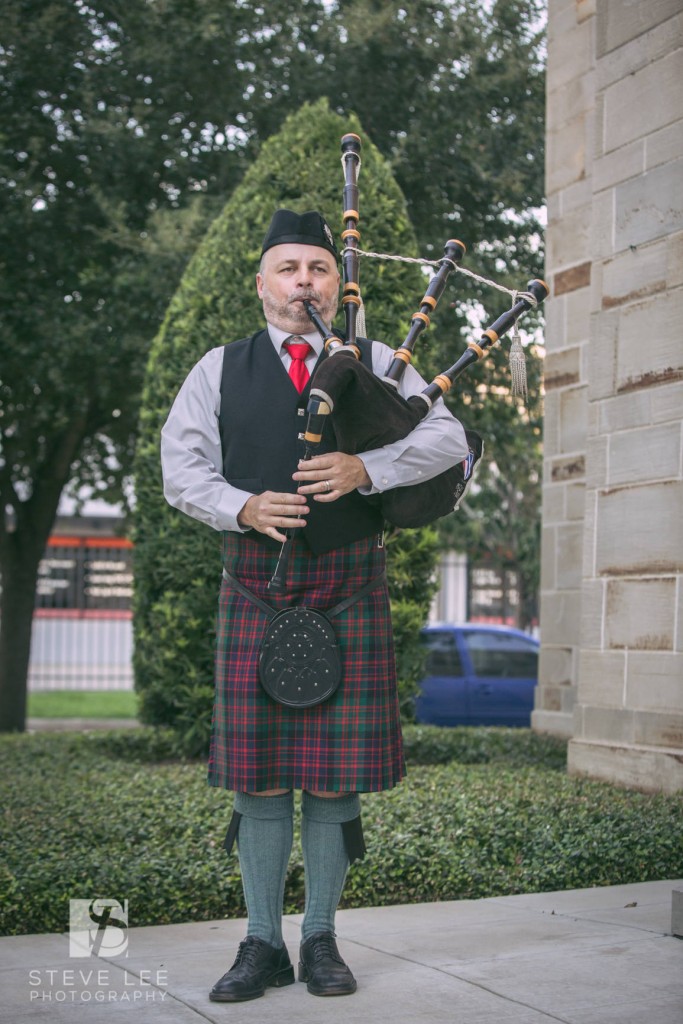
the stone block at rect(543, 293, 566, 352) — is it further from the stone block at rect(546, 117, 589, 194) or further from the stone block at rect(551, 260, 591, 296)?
the stone block at rect(546, 117, 589, 194)

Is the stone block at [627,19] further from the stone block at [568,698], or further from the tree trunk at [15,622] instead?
the tree trunk at [15,622]

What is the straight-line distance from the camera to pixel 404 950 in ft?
10.8

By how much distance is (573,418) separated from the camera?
783cm

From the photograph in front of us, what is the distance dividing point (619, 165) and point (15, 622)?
831 centimetres

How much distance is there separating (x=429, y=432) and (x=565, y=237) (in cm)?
541

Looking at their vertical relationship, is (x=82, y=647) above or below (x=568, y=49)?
below

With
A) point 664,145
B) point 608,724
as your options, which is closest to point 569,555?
point 608,724

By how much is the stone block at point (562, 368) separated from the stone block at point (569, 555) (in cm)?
95

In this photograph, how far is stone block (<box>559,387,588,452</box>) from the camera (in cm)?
771

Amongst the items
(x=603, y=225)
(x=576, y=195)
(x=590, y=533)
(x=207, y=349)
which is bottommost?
(x=590, y=533)

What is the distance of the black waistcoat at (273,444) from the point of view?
3.00 metres

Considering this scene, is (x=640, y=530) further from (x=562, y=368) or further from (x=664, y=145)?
(x=562, y=368)

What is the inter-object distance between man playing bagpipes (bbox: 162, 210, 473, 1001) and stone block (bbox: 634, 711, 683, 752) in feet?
7.94

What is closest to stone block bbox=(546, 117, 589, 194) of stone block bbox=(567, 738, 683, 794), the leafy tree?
the leafy tree
